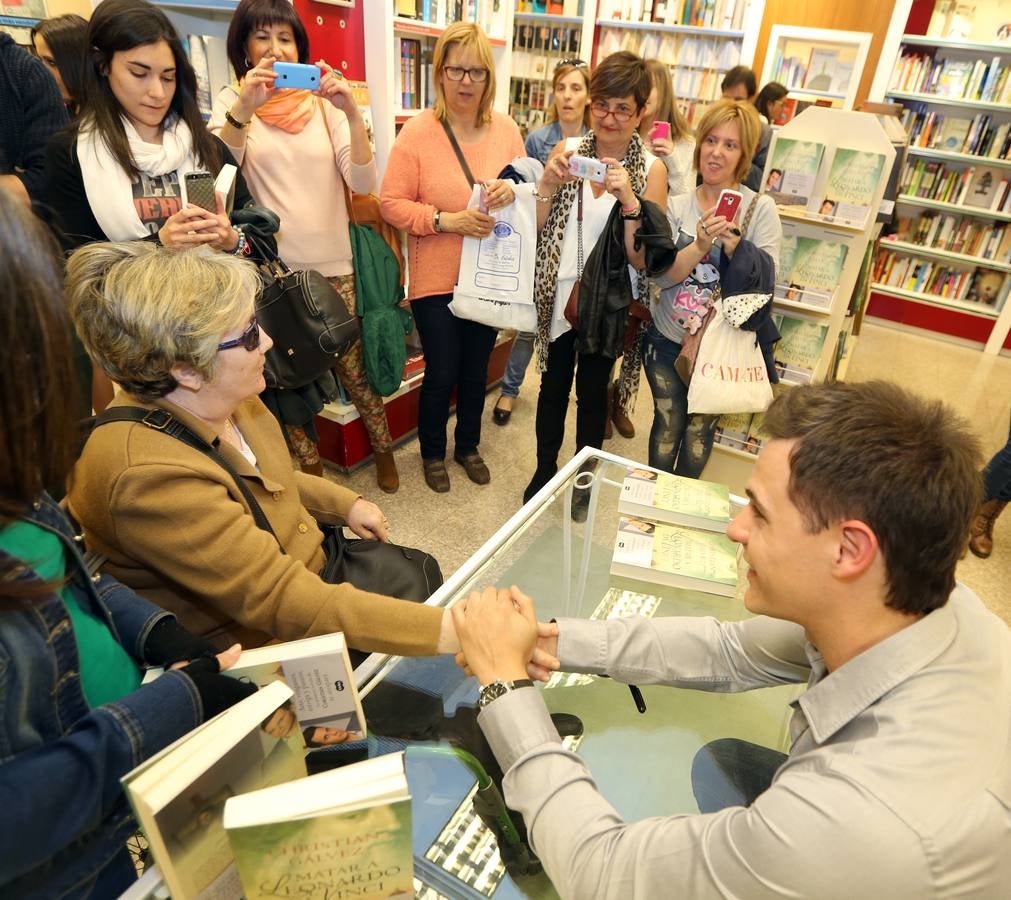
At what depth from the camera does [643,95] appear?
2.30 meters

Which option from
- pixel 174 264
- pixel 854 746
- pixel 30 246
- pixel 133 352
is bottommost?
pixel 854 746

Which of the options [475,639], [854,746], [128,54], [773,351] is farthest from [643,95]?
[854,746]

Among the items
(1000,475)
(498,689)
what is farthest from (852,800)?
(1000,475)

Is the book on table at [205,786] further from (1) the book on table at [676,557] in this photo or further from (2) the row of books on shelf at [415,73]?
(2) the row of books on shelf at [415,73]

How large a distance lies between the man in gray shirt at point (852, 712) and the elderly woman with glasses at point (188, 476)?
0.36 m

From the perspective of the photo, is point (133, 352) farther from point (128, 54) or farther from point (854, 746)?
point (854, 746)

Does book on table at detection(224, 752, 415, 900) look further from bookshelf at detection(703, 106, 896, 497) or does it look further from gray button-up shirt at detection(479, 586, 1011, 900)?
bookshelf at detection(703, 106, 896, 497)

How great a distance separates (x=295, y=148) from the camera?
2.47m

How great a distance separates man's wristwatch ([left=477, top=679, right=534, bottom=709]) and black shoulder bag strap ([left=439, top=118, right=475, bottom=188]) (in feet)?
6.95

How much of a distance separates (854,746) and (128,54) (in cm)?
235

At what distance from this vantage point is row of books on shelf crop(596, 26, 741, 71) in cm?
548

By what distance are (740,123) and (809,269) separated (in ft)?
2.32

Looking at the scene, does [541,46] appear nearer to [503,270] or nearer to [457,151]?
[457,151]

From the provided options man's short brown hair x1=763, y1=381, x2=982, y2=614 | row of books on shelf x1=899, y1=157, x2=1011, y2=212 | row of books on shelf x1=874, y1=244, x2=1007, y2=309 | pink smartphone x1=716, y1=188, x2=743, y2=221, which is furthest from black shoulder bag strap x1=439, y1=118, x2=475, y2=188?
row of books on shelf x1=874, y1=244, x2=1007, y2=309
